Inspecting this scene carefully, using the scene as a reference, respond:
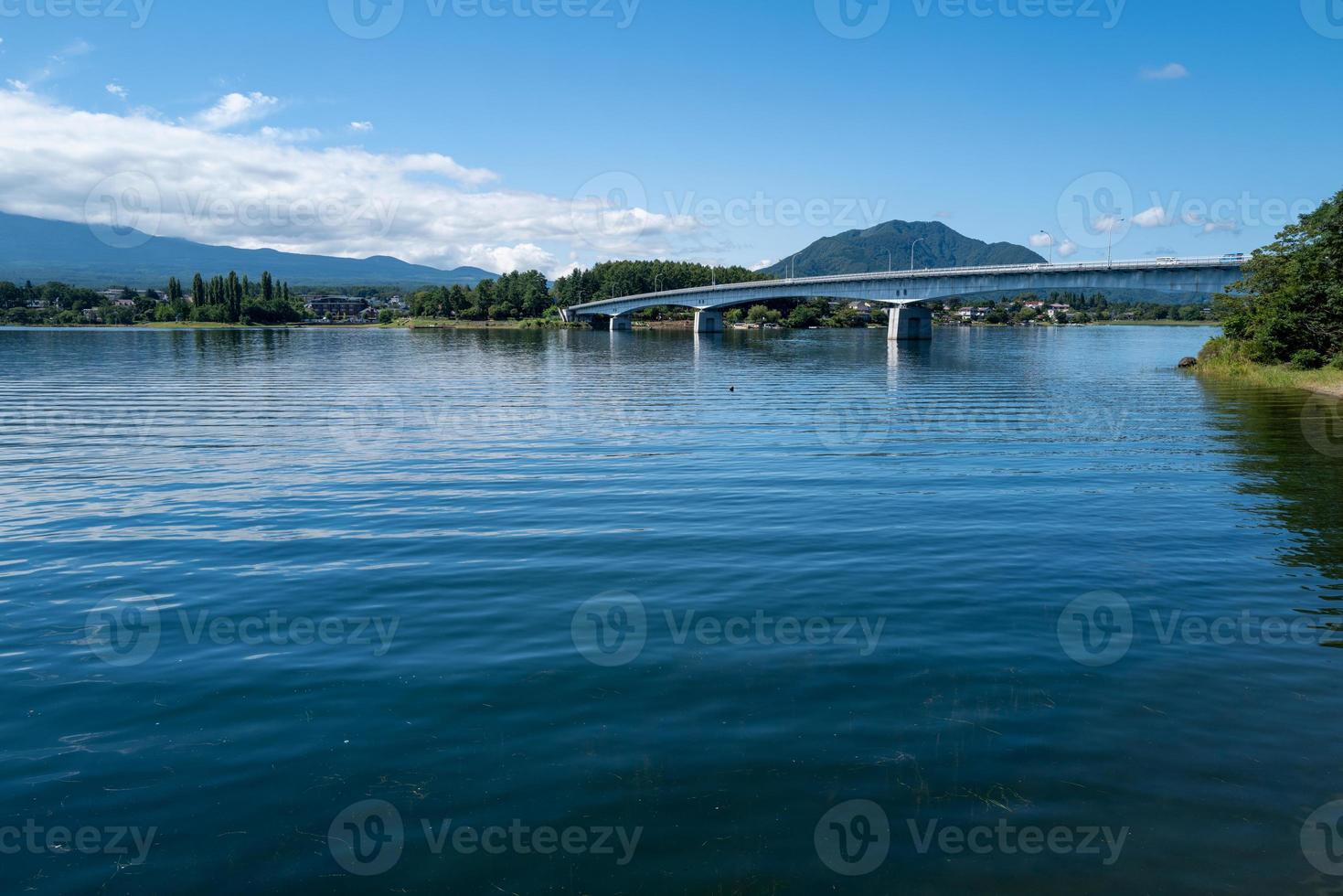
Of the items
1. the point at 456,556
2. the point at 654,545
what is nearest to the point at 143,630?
the point at 456,556

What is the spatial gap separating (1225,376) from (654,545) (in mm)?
60179

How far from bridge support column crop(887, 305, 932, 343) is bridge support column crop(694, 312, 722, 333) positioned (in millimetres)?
47323

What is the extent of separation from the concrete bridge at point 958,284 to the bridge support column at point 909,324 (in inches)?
4.4

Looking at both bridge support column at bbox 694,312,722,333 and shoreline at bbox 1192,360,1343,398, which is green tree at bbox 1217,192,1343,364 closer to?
shoreline at bbox 1192,360,1343,398

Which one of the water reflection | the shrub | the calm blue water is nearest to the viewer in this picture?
the calm blue water

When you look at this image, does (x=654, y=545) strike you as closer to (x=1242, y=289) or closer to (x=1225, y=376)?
(x=1225, y=376)

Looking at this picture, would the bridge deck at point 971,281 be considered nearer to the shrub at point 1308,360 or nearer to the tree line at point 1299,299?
the tree line at point 1299,299

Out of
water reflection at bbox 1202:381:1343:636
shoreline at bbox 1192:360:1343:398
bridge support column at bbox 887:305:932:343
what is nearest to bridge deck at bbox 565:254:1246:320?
bridge support column at bbox 887:305:932:343

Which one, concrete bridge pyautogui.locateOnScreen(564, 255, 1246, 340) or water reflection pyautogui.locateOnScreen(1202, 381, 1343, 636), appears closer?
water reflection pyautogui.locateOnScreen(1202, 381, 1343, 636)

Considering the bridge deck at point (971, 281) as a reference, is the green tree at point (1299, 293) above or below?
below

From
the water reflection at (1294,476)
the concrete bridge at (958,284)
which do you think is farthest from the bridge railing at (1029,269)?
the water reflection at (1294,476)

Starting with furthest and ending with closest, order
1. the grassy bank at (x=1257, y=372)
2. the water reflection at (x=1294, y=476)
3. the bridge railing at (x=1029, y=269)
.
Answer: the bridge railing at (x=1029, y=269)
the grassy bank at (x=1257, y=372)
the water reflection at (x=1294, y=476)

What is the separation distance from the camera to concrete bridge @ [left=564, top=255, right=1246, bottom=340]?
84.6 m

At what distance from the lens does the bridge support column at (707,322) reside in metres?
171
